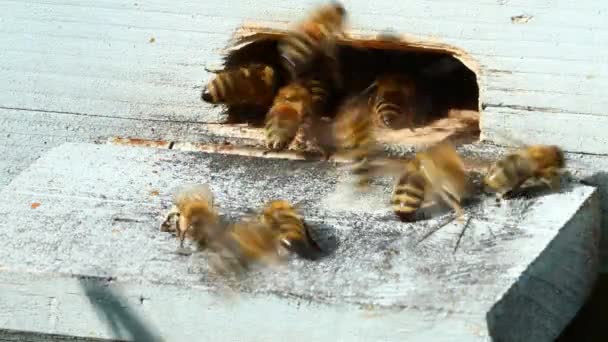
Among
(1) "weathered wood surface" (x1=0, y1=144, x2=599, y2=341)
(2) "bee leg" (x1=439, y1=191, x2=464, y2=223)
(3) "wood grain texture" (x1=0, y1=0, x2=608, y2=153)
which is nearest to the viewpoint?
(1) "weathered wood surface" (x1=0, y1=144, x2=599, y2=341)

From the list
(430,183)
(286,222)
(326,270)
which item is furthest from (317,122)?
(326,270)

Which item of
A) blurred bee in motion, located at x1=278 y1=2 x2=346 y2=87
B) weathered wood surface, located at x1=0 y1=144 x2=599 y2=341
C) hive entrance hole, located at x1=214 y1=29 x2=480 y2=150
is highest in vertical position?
blurred bee in motion, located at x1=278 y1=2 x2=346 y2=87

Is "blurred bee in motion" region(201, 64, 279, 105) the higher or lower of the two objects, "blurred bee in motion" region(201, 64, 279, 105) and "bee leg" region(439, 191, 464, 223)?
the lower

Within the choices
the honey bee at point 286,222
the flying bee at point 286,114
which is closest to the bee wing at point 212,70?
the flying bee at point 286,114

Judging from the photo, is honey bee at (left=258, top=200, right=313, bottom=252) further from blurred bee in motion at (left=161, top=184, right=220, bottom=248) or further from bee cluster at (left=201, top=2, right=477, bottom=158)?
bee cluster at (left=201, top=2, right=477, bottom=158)

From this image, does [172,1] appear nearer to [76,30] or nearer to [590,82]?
[76,30]

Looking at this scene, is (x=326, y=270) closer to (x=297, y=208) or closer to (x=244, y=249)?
(x=244, y=249)

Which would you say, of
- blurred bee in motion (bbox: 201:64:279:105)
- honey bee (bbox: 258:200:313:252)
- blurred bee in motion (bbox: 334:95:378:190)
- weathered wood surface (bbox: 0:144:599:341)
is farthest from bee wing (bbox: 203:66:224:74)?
honey bee (bbox: 258:200:313:252)

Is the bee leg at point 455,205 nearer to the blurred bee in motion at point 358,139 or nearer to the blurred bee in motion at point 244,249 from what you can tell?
the blurred bee in motion at point 358,139
